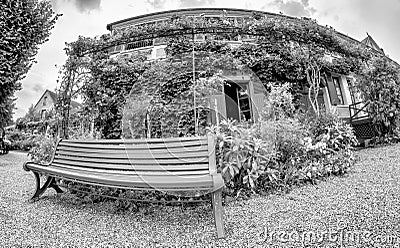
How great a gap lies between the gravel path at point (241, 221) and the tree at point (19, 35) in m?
3.09

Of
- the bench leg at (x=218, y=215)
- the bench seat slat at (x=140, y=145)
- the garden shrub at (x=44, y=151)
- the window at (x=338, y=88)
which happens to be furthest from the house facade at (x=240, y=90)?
the garden shrub at (x=44, y=151)

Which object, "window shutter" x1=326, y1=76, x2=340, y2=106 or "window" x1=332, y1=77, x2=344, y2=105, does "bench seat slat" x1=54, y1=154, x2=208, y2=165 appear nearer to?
"window shutter" x1=326, y1=76, x2=340, y2=106

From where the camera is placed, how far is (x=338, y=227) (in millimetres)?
1544

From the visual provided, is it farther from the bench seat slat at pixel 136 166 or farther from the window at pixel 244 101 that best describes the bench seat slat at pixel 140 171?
the window at pixel 244 101

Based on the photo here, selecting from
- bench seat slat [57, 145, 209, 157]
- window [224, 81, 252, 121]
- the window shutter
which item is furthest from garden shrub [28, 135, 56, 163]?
the window shutter

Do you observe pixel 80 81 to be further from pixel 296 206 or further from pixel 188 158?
pixel 296 206

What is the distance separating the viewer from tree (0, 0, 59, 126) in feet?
13.4

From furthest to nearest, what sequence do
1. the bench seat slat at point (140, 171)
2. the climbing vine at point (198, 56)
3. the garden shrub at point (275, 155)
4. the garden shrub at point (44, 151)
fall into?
the climbing vine at point (198, 56) → the garden shrub at point (44, 151) → the garden shrub at point (275, 155) → the bench seat slat at point (140, 171)

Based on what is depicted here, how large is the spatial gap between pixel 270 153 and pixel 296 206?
696mm

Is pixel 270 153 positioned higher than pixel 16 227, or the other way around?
pixel 270 153

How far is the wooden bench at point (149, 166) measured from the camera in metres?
1.59

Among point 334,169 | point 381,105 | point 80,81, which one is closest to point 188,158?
point 334,169

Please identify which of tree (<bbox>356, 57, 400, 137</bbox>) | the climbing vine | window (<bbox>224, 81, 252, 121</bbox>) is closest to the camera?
tree (<bbox>356, 57, 400, 137</bbox>)

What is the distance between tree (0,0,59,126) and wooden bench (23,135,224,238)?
303 centimetres
